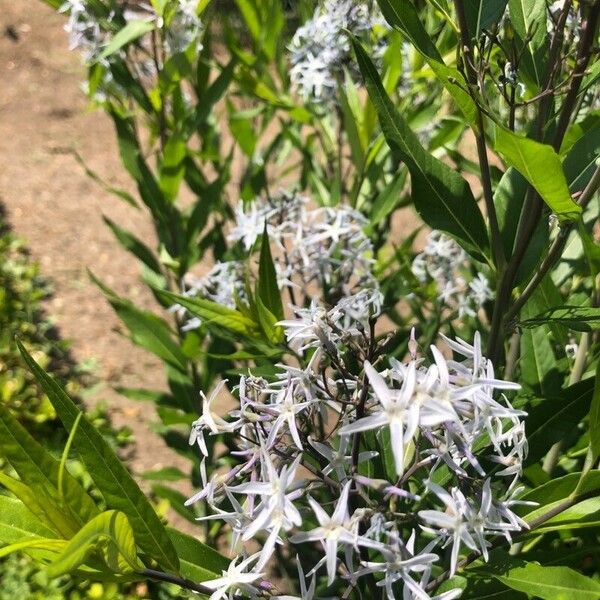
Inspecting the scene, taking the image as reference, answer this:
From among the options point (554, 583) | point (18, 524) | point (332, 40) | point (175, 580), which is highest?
point (332, 40)

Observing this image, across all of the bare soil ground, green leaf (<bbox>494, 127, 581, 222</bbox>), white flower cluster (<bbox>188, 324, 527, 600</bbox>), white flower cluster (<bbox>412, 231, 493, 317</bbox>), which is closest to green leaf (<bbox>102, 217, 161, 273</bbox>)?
white flower cluster (<bbox>412, 231, 493, 317</bbox>)

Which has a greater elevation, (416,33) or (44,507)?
(416,33)

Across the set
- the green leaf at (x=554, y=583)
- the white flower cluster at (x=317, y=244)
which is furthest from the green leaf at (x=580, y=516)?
the white flower cluster at (x=317, y=244)

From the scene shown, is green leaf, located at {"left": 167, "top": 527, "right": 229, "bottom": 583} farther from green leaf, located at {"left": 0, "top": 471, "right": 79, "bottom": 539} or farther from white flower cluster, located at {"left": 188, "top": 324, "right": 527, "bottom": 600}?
green leaf, located at {"left": 0, "top": 471, "right": 79, "bottom": 539}

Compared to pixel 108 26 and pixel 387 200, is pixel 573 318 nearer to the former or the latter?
pixel 387 200

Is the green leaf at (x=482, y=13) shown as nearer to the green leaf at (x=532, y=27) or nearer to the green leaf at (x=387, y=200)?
the green leaf at (x=532, y=27)

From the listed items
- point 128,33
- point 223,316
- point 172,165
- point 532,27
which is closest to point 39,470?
point 223,316
